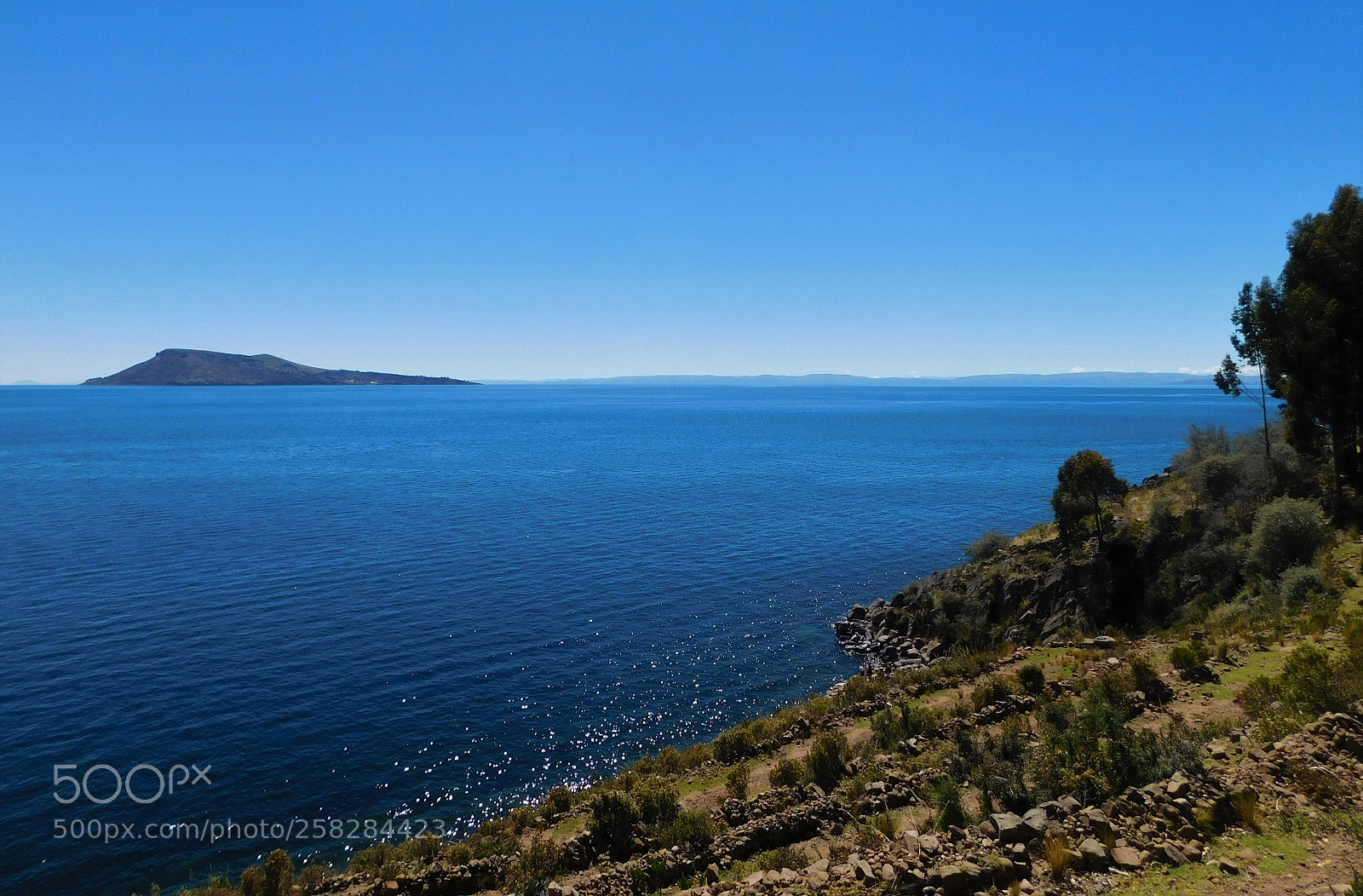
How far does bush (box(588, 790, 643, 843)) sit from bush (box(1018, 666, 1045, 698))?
13276mm

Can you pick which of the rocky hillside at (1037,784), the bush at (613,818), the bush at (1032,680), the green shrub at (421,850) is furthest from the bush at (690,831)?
the bush at (1032,680)

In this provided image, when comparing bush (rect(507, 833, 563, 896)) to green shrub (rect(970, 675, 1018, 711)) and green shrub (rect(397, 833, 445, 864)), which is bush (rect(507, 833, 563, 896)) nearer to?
green shrub (rect(397, 833, 445, 864))

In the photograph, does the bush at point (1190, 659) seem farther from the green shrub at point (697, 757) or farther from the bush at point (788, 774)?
the green shrub at point (697, 757)

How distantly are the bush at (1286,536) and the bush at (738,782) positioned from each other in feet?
79.8

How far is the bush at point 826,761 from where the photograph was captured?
19.0m

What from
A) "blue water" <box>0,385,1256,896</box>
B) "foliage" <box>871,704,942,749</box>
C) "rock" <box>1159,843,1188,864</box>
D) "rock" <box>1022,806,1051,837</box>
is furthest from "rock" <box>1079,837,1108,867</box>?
"blue water" <box>0,385,1256,896</box>

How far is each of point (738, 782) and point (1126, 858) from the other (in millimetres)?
10308

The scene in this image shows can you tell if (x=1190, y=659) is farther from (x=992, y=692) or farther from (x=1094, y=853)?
(x=1094, y=853)

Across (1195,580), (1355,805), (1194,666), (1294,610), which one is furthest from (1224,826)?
(1195,580)

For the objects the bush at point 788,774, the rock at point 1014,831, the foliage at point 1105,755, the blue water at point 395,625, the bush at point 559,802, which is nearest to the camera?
the rock at point 1014,831

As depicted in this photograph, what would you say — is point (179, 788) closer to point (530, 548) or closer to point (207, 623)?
point (207, 623)

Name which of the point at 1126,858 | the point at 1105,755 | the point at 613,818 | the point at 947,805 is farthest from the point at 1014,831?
the point at 613,818

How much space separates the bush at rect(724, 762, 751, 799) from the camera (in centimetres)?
1881

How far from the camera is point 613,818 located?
1742cm
